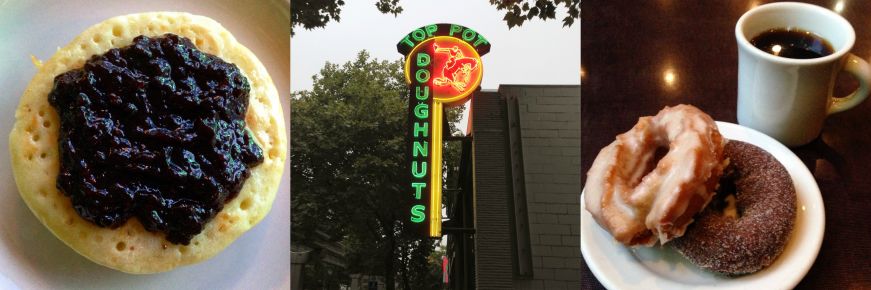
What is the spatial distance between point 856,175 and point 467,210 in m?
0.96

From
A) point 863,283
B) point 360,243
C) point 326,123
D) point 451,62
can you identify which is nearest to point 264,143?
point 326,123

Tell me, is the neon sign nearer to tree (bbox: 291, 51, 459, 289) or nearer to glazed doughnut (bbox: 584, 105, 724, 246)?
tree (bbox: 291, 51, 459, 289)

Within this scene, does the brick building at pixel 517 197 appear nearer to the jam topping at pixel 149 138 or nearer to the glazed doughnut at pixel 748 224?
the glazed doughnut at pixel 748 224

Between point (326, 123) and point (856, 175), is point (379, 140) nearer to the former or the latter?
point (326, 123)

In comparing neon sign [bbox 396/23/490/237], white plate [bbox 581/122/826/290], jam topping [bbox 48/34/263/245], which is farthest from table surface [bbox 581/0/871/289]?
jam topping [bbox 48/34/263/245]

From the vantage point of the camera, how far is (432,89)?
161cm

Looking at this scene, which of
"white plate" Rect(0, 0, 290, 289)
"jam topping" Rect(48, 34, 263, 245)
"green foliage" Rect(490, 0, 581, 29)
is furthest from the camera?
"green foliage" Rect(490, 0, 581, 29)

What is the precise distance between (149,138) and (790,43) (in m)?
1.46

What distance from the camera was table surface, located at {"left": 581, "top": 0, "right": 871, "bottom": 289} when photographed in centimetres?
171

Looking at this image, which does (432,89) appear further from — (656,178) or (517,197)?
(656,178)

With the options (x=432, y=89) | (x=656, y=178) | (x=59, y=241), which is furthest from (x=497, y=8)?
(x=59, y=241)

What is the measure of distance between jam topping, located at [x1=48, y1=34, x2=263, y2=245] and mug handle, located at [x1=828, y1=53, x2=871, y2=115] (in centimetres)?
137

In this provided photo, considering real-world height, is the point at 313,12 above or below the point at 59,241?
above

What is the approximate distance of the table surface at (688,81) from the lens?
1707 mm
